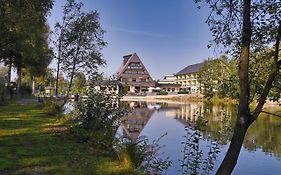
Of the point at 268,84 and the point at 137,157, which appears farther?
the point at 137,157

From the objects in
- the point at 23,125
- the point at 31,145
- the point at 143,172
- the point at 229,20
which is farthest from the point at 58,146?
the point at 229,20

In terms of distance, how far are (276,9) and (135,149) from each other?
4.54 m

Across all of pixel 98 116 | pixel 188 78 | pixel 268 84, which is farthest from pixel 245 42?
pixel 188 78

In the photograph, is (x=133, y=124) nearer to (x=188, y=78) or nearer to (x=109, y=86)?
(x=109, y=86)

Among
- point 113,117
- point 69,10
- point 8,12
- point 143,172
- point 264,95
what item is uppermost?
point 69,10

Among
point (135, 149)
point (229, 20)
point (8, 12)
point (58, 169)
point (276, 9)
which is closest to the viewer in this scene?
point (276, 9)

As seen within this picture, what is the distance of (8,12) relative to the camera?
12.3 meters

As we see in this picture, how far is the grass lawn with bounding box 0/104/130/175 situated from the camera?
7.48 m

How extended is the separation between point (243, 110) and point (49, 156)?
5.30 m

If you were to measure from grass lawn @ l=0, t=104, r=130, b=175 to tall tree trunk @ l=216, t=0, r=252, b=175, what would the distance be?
2833 mm

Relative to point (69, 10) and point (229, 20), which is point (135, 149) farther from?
point (69, 10)

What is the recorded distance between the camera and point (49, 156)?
8.82 m

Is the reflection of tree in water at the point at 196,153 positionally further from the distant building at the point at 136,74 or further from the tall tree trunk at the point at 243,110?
the distant building at the point at 136,74

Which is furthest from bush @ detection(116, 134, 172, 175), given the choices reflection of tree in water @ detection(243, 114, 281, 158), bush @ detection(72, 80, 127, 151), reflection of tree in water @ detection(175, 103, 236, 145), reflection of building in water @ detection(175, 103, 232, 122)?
reflection of tree in water @ detection(243, 114, 281, 158)
